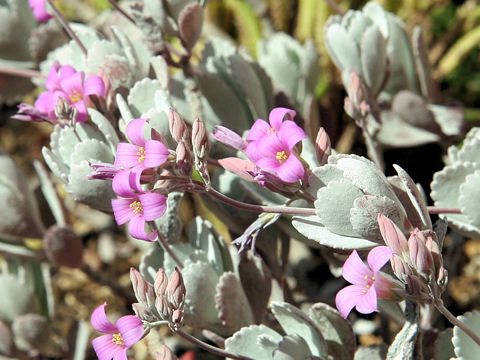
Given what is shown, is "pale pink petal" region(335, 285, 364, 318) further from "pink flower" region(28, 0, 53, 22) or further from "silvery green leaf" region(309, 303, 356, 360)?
"pink flower" region(28, 0, 53, 22)

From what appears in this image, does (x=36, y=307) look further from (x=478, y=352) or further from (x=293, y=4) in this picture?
(x=293, y=4)

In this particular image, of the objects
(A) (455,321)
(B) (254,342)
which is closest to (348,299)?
(A) (455,321)

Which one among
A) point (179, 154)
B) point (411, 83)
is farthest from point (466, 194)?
point (411, 83)

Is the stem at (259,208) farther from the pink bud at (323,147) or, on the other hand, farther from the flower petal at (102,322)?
the flower petal at (102,322)

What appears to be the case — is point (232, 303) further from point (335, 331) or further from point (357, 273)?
point (357, 273)

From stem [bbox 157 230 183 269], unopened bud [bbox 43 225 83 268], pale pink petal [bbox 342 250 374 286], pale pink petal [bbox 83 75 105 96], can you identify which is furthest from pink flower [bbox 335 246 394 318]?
unopened bud [bbox 43 225 83 268]

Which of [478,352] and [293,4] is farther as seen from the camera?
[293,4]
